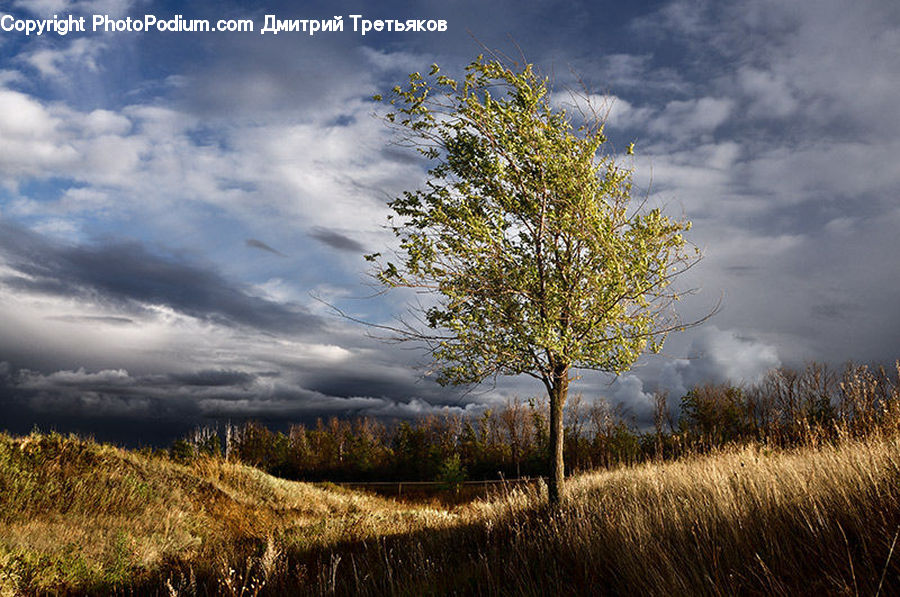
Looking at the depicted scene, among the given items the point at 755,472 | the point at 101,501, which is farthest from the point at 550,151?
the point at 101,501

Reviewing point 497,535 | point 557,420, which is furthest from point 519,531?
point 557,420

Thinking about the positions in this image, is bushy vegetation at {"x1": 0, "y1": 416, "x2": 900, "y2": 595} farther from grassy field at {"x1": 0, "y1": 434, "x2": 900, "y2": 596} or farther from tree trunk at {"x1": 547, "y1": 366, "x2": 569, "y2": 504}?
tree trunk at {"x1": 547, "y1": 366, "x2": 569, "y2": 504}

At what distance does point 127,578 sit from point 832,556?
11.6 m

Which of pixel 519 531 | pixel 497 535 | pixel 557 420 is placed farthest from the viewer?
pixel 557 420

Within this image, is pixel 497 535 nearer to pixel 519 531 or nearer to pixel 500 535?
pixel 500 535

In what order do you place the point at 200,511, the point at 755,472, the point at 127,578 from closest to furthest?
1. the point at 755,472
2. the point at 127,578
3. the point at 200,511

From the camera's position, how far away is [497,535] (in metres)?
10.8

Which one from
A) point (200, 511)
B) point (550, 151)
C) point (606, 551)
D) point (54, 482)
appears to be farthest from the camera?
point (200, 511)

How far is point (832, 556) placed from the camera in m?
4.73

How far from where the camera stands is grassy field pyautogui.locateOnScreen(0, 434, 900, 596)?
502 cm

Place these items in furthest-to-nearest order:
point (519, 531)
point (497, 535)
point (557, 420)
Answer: point (557, 420), point (497, 535), point (519, 531)

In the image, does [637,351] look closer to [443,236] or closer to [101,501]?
[443,236]

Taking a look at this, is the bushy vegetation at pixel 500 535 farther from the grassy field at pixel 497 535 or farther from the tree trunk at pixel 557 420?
the tree trunk at pixel 557 420

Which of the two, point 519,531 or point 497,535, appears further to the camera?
point 497,535
